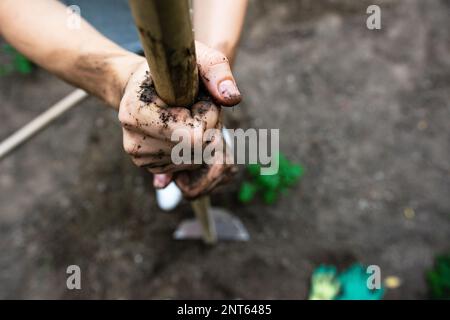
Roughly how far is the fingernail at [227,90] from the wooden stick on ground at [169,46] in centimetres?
5

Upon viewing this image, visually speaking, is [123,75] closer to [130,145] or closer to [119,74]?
[119,74]

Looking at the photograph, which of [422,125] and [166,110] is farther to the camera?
[422,125]

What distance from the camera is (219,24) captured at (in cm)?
127

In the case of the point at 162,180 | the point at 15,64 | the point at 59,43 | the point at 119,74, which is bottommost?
the point at 162,180

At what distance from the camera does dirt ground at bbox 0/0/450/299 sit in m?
2.22

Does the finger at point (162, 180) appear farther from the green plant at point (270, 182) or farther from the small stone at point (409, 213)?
the small stone at point (409, 213)

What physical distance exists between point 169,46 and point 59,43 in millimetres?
733

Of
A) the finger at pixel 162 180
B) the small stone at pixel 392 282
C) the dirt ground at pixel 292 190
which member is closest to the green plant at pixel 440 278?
the dirt ground at pixel 292 190

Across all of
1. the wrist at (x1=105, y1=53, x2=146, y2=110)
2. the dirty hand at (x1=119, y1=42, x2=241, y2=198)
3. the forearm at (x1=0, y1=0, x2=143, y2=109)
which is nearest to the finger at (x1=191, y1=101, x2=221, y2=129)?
the dirty hand at (x1=119, y1=42, x2=241, y2=198)

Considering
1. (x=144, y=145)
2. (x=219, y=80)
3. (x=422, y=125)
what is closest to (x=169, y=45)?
(x=219, y=80)

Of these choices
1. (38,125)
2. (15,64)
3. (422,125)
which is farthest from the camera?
(15,64)
